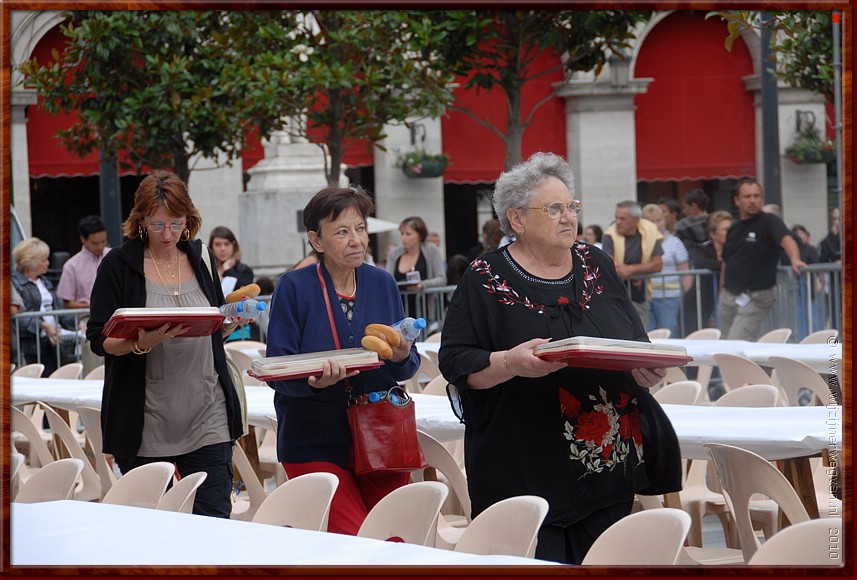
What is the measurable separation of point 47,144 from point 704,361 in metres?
8.41

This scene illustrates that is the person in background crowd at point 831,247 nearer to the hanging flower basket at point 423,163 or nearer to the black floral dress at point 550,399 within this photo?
the hanging flower basket at point 423,163

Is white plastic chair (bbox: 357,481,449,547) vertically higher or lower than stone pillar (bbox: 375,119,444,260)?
lower

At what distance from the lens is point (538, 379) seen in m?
4.23

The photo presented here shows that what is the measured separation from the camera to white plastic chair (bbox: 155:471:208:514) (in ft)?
14.7

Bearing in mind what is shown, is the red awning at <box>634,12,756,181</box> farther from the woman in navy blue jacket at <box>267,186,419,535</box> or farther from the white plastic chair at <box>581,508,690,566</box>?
the white plastic chair at <box>581,508,690,566</box>

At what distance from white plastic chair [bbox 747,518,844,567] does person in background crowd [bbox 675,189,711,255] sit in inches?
386

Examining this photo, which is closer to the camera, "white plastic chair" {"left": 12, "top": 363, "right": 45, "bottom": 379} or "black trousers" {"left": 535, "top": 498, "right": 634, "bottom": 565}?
"black trousers" {"left": 535, "top": 498, "right": 634, "bottom": 565}

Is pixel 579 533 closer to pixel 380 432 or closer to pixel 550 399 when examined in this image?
pixel 550 399

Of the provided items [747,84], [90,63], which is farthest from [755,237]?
[747,84]

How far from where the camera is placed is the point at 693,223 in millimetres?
13539

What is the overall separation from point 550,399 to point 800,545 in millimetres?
1048

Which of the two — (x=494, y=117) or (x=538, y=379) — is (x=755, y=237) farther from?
(x=494, y=117)

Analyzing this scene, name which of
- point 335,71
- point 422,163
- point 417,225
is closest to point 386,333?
point 335,71

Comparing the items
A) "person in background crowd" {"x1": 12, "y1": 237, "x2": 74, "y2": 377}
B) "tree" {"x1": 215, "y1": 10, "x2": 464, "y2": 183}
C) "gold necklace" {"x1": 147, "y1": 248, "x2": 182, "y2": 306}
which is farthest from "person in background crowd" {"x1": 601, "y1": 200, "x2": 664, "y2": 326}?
"gold necklace" {"x1": 147, "y1": 248, "x2": 182, "y2": 306}
